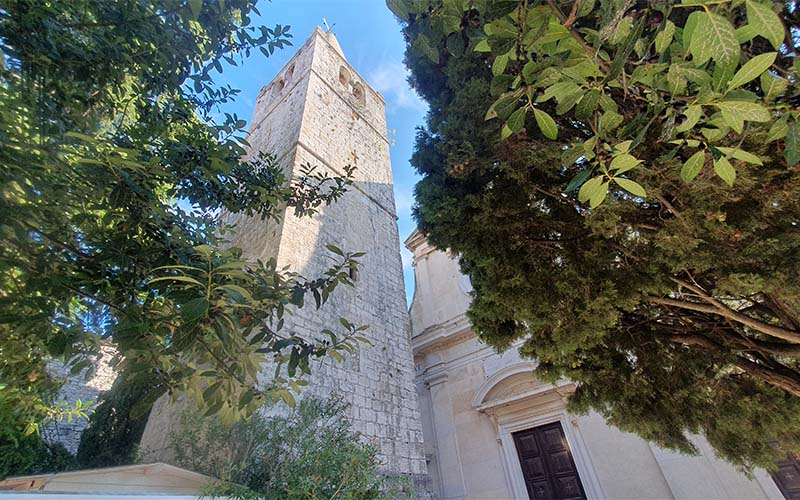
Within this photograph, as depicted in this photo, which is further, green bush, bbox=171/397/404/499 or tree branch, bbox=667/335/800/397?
green bush, bbox=171/397/404/499

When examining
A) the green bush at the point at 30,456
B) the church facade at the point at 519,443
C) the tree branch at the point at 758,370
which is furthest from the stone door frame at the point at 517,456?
the green bush at the point at 30,456

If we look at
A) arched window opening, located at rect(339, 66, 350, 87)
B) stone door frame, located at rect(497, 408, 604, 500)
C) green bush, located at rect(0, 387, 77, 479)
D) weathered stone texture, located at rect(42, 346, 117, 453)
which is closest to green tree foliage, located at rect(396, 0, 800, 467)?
stone door frame, located at rect(497, 408, 604, 500)

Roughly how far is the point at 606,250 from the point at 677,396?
154 centimetres

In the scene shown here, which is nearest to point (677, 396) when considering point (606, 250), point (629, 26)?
point (606, 250)

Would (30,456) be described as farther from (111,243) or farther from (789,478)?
(789,478)

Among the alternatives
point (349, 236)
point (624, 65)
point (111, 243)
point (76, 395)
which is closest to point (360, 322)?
point (349, 236)

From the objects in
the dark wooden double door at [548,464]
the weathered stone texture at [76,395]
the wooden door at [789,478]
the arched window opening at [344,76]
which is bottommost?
the wooden door at [789,478]

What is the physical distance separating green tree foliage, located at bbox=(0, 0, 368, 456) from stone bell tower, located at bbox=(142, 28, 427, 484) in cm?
338

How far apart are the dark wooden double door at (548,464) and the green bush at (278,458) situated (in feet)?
15.5

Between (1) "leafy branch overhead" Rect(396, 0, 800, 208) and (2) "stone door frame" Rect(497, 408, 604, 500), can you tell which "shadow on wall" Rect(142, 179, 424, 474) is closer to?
(2) "stone door frame" Rect(497, 408, 604, 500)

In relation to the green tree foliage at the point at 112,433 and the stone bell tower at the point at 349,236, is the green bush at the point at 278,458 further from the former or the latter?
the green tree foliage at the point at 112,433

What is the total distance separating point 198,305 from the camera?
100cm

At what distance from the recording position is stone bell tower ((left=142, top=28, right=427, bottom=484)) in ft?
17.9

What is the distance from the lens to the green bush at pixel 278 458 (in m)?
2.80
